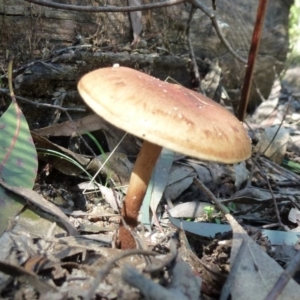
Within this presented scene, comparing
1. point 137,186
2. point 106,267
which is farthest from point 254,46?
point 106,267

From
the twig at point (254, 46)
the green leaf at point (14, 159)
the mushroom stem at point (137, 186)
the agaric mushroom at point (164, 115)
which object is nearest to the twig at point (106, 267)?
the mushroom stem at point (137, 186)

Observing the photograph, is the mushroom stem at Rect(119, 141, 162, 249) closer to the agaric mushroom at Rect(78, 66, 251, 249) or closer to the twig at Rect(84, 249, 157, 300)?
the agaric mushroom at Rect(78, 66, 251, 249)

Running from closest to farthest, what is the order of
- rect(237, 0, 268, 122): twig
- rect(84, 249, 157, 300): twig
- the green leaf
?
rect(84, 249, 157, 300): twig, the green leaf, rect(237, 0, 268, 122): twig

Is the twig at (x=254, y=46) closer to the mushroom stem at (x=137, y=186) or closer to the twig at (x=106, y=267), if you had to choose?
→ the mushroom stem at (x=137, y=186)

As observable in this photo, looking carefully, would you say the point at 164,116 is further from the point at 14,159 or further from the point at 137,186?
the point at 14,159

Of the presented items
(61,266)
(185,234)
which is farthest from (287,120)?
(61,266)

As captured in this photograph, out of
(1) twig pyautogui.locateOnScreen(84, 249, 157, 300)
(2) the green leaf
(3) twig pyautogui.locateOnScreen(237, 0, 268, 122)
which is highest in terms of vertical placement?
(3) twig pyautogui.locateOnScreen(237, 0, 268, 122)

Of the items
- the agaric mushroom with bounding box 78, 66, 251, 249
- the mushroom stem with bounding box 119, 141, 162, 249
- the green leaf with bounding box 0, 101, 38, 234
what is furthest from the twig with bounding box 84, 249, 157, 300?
the green leaf with bounding box 0, 101, 38, 234
